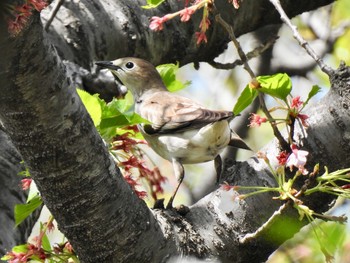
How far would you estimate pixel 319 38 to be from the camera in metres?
5.61

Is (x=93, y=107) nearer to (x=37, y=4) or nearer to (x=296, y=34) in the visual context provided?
(x=296, y=34)

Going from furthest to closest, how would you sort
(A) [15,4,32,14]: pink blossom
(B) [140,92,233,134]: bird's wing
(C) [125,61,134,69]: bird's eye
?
1. (C) [125,61,134,69]: bird's eye
2. (B) [140,92,233,134]: bird's wing
3. (A) [15,4,32,14]: pink blossom

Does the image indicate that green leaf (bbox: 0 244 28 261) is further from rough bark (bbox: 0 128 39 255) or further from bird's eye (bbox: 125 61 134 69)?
bird's eye (bbox: 125 61 134 69)

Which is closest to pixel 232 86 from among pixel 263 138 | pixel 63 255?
pixel 263 138

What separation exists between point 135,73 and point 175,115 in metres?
0.50

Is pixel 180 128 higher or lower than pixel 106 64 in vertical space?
lower

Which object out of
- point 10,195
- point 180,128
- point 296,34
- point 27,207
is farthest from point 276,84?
point 180,128

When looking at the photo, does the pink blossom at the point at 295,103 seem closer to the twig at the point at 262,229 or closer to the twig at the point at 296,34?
the twig at the point at 296,34

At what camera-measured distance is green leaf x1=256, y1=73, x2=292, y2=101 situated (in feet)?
8.21

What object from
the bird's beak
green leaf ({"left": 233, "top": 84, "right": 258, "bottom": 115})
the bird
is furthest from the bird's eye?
green leaf ({"left": 233, "top": 84, "right": 258, "bottom": 115})

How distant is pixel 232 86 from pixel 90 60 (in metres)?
2.74

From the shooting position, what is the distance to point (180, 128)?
13.0 ft

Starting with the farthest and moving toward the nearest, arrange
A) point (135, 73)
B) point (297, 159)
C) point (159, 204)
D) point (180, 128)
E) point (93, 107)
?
point (135, 73) → point (180, 128) → point (159, 204) → point (93, 107) → point (297, 159)

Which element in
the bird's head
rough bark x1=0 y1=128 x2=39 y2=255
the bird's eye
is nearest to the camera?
rough bark x1=0 y1=128 x2=39 y2=255
